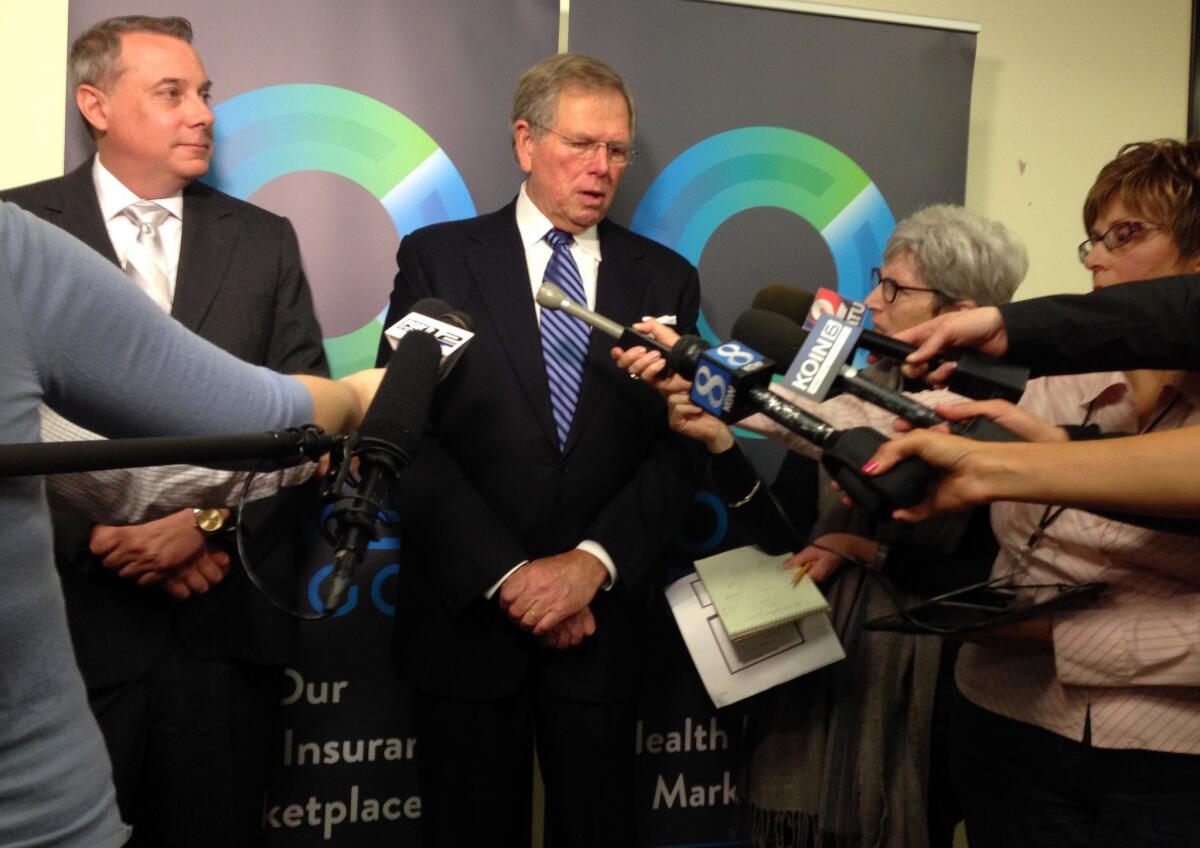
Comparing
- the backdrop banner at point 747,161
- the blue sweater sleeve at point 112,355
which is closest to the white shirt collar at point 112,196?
the backdrop banner at point 747,161

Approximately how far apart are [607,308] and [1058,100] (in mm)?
1740

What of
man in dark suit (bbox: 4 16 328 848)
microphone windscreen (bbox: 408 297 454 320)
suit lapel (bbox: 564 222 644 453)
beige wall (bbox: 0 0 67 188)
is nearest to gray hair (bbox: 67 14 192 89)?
man in dark suit (bbox: 4 16 328 848)

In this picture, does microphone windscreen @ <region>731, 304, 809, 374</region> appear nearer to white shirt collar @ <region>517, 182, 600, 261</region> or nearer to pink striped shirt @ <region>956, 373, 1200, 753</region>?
pink striped shirt @ <region>956, 373, 1200, 753</region>

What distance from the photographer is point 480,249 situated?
2246 millimetres

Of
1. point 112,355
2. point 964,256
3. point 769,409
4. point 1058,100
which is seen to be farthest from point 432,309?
point 1058,100

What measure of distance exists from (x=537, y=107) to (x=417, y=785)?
1.60 metres

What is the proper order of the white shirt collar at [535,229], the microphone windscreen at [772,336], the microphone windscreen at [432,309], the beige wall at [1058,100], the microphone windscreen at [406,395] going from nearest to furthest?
the microphone windscreen at [406,395] < the microphone windscreen at [432,309] < the microphone windscreen at [772,336] < the white shirt collar at [535,229] < the beige wall at [1058,100]

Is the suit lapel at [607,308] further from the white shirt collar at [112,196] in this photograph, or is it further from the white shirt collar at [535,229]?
the white shirt collar at [112,196]

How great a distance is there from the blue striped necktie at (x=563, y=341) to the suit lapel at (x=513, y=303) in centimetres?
3

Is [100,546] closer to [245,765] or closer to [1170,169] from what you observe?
[245,765]

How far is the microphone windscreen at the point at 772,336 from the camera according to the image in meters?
1.54

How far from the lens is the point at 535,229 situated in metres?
2.30

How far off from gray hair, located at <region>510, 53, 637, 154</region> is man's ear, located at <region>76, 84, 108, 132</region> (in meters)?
0.86

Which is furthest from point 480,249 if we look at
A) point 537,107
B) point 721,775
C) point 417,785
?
point 721,775
